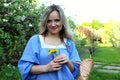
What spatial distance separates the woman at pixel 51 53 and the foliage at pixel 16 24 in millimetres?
2633

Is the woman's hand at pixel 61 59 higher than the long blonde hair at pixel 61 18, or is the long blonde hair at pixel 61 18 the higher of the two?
the long blonde hair at pixel 61 18

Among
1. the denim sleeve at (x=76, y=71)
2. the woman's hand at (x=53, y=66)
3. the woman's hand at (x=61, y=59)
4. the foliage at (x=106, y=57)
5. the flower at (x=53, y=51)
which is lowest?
the foliage at (x=106, y=57)

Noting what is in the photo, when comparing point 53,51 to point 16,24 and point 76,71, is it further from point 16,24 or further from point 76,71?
point 16,24

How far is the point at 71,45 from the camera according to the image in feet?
8.88

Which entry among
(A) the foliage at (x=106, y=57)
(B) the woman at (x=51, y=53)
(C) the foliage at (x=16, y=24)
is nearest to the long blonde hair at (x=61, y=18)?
(B) the woman at (x=51, y=53)

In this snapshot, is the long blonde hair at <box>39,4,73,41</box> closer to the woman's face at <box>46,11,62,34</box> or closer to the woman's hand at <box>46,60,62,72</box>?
the woman's face at <box>46,11,62,34</box>

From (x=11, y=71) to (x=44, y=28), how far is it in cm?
346

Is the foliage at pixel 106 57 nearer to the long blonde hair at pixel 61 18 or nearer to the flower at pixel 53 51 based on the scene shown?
the long blonde hair at pixel 61 18

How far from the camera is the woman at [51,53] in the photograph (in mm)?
2492

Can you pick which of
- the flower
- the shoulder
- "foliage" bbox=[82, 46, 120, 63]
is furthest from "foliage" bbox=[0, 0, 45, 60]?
"foliage" bbox=[82, 46, 120, 63]

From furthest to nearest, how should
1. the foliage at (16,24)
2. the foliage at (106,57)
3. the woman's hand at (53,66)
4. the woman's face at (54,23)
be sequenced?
the foliage at (106,57) → the foliage at (16,24) → the woman's face at (54,23) → the woman's hand at (53,66)

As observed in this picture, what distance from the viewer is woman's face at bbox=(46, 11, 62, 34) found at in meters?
2.61

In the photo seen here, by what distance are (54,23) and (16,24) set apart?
2964 millimetres

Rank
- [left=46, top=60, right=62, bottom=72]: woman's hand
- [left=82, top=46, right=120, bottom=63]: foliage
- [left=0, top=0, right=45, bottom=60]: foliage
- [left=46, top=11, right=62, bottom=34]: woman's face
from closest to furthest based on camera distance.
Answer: [left=46, top=60, right=62, bottom=72]: woman's hand < [left=46, top=11, right=62, bottom=34]: woman's face < [left=0, top=0, right=45, bottom=60]: foliage < [left=82, top=46, right=120, bottom=63]: foliage
